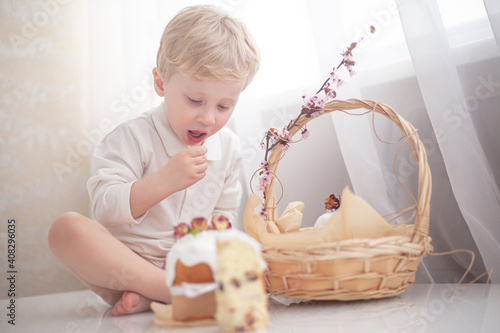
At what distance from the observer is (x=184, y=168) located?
3.13ft

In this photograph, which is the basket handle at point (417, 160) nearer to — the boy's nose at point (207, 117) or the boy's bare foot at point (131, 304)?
the boy's nose at point (207, 117)

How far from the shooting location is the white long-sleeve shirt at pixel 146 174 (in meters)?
1.03

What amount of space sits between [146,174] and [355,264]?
0.62 metres

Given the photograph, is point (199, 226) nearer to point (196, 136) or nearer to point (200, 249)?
point (200, 249)

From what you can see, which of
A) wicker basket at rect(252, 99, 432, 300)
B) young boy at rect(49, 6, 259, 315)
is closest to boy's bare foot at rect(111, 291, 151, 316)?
young boy at rect(49, 6, 259, 315)

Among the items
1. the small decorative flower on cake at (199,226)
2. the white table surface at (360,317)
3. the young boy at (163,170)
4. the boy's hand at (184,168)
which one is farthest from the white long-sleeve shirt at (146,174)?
the small decorative flower on cake at (199,226)

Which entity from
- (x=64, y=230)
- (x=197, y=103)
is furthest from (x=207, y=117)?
(x=64, y=230)

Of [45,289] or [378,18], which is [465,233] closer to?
[378,18]

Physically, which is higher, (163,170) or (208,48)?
(208,48)

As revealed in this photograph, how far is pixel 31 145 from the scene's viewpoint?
1.62 metres

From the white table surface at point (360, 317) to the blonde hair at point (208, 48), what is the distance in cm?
55

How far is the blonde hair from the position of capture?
1040mm

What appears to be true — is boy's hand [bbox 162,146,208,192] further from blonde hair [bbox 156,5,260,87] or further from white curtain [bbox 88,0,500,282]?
white curtain [bbox 88,0,500,282]

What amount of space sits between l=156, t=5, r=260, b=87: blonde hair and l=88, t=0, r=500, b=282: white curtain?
0.28m
